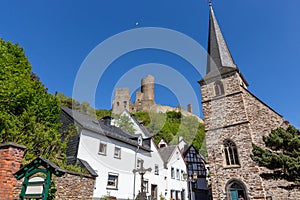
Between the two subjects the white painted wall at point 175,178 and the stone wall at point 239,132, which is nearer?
the stone wall at point 239,132

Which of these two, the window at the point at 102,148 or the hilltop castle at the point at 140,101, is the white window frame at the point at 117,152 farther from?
the hilltop castle at the point at 140,101

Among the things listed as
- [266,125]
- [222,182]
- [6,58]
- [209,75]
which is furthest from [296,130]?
[6,58]

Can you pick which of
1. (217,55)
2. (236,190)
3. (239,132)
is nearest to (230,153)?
(239,132)

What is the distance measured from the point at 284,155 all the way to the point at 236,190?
6.72m

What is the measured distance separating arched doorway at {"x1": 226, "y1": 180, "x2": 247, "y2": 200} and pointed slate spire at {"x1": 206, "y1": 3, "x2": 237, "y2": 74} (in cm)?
1012

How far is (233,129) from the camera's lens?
17484mm

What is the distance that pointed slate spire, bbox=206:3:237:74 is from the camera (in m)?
21.3

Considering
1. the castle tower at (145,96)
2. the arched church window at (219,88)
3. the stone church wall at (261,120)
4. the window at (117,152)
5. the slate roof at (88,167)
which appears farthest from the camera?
the castle tower at (145,96)

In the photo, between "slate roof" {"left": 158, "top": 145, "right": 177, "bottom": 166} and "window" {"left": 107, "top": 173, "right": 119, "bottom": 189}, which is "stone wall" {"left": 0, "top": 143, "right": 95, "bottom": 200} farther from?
"slate roof" {"left": 158, "top": 145, "right": 177, "bottom": 166}

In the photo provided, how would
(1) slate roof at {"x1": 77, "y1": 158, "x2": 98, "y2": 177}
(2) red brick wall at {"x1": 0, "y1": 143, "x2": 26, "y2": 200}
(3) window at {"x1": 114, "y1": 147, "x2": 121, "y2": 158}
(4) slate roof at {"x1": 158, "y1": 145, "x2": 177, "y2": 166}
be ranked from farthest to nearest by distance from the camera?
(4) slate roof at {"x1": 158, "y1": 145, "x2": 177, "y2": 166} < (3) window at {"x1": 114, "y1": 147, "x2": 121, "y2": 158} < (1) slate roof at {"x1": 77, "y1": 158, "x2": 98, "y2": 177} < (2) red brick wall at {"x1": 0, "y1": 143, "x2": 26, "y2": 200}

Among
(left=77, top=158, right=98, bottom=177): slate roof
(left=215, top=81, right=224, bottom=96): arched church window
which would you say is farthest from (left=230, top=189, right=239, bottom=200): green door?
(left=77, top=158, right=98, bottom=177): slate roof

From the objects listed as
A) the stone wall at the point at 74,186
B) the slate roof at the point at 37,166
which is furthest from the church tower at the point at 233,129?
the slate roof at the point at 37,166

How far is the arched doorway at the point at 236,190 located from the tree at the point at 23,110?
12.5m

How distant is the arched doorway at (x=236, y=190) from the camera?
50.5ft
